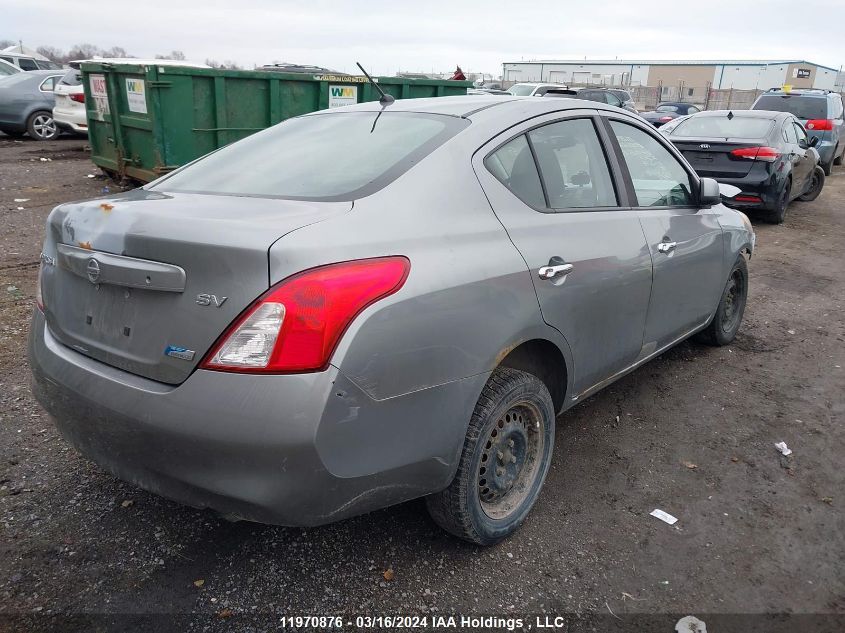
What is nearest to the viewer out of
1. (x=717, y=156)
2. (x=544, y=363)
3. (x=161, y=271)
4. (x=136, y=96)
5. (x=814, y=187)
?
(x=161, y=271)

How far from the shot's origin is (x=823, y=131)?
14414 millimetres

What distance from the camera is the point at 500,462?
8.98ft

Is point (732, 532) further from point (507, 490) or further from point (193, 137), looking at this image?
point (193, 137)

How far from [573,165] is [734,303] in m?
2.56

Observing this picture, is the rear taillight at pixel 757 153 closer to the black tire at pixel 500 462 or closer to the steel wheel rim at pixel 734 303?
the steel wheel rim at pixel 734 303

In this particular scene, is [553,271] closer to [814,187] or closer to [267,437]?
[267,437]

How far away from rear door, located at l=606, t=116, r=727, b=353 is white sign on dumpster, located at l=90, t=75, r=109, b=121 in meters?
8.26

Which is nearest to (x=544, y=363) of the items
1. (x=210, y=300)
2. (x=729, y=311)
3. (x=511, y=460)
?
(x=511, y=460)

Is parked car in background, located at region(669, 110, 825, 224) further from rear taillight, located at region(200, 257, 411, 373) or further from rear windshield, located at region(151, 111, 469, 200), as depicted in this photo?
rear taillight, located at region(200, 257, 411, 373)

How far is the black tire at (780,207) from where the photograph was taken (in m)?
9.41

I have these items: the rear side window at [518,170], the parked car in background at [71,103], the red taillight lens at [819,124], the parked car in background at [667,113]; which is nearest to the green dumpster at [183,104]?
the parked car in background at [71,103]

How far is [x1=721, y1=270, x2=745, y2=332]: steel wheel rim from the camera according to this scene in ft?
16.1

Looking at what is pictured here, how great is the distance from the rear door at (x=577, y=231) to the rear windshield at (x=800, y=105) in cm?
1327

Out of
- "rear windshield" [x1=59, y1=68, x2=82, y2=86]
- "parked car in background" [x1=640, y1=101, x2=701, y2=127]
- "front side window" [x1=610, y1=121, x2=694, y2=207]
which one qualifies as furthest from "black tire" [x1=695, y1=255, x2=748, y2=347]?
"parked car in background" [x1=640, y1=101, x2=701, y2=127]
